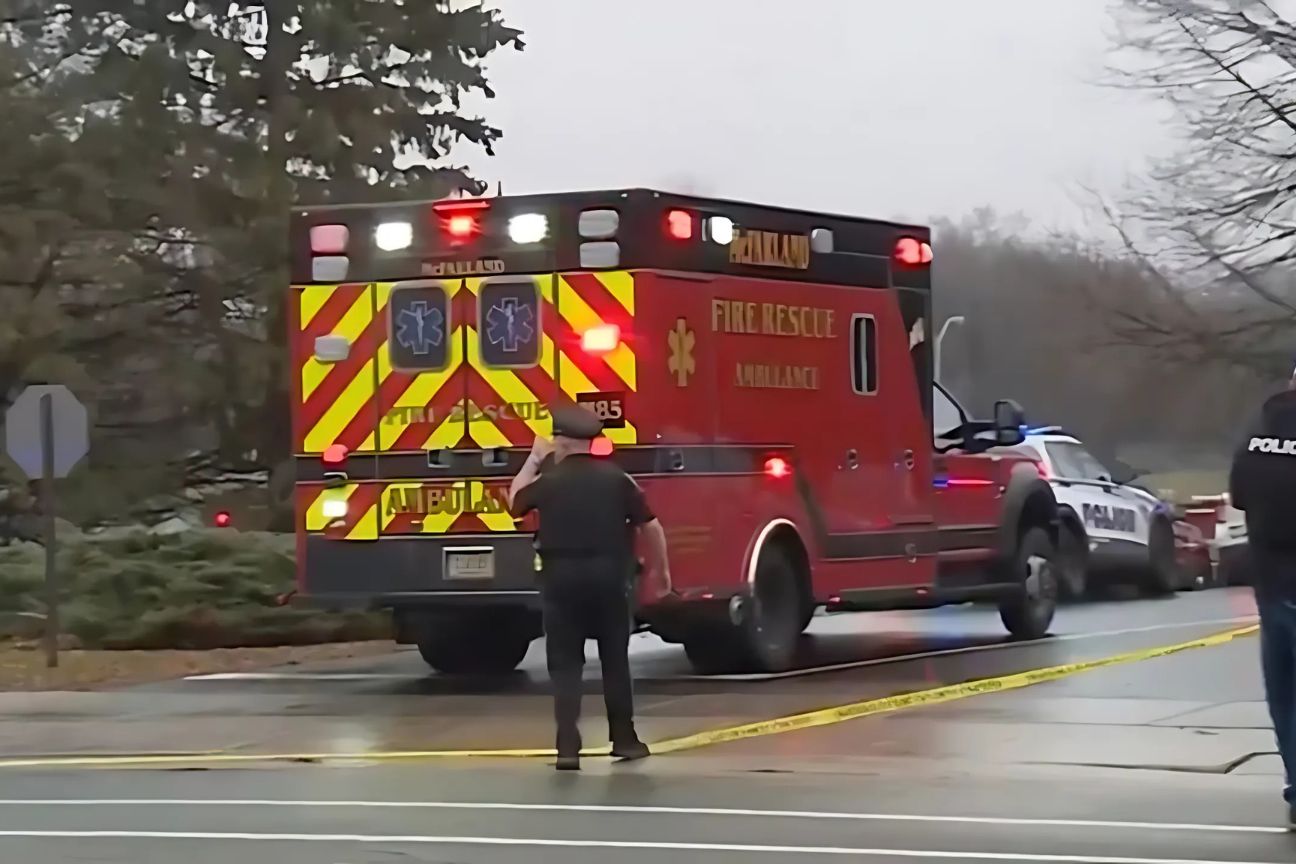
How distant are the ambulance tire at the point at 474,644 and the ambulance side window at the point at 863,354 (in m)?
3.08

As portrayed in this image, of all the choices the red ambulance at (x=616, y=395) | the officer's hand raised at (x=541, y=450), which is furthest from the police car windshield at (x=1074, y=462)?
the officer's hand raised at (x=541, y=450)

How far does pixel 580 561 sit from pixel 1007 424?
7.69 metres

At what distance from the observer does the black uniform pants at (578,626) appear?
10500 mm

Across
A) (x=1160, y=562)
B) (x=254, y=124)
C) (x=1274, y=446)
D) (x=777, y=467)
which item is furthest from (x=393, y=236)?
(x=254, y=124)

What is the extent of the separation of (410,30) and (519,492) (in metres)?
23.3

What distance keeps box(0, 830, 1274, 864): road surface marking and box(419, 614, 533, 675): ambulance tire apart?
269 inches

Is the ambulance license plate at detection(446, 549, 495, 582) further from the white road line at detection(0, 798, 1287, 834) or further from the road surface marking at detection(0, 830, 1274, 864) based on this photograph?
the road surface marking at detection(0, 830, 1274, 864)

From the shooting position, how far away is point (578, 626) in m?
10.6

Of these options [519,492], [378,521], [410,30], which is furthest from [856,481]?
[410,30]

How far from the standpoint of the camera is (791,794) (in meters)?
9.67

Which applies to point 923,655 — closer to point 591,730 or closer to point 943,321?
point 591,730

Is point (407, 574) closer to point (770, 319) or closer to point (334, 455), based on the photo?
point (334, 455)

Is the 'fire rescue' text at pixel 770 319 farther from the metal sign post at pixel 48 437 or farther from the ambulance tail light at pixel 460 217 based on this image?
the metal sign post at pixel 48 437

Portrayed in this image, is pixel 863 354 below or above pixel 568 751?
above
